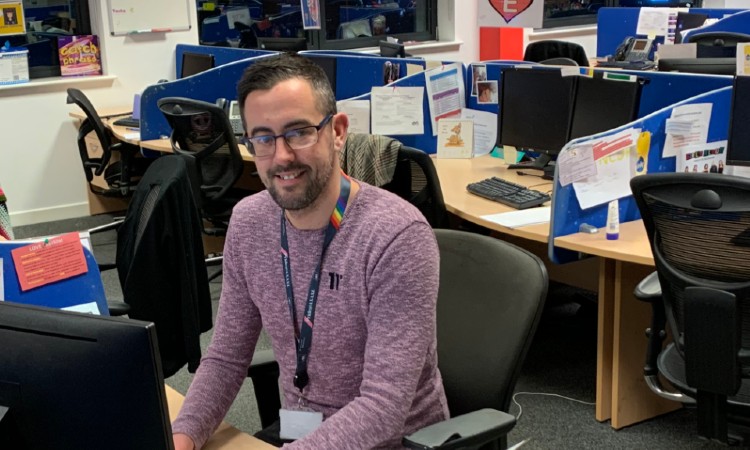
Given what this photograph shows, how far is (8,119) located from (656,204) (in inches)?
175

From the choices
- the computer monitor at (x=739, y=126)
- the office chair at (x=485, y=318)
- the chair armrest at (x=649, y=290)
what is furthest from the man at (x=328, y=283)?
the computer monitor at (x=739, y=126)

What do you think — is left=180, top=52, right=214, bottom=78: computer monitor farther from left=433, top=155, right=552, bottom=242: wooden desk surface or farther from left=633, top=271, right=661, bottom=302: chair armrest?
left=633, top=271, right=661, bottom=302: chair armrest

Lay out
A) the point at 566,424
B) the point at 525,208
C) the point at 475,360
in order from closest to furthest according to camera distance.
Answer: the point at 475,360, the point at 566,424, the point at 525,208

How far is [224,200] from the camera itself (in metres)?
4.39

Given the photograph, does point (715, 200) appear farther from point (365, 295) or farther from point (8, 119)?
point (8, 119)

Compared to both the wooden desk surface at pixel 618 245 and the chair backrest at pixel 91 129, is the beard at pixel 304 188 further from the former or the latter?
the chair backrest at pixel 91 129

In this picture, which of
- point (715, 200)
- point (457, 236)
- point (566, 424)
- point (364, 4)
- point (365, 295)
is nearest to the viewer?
point (365, 295)

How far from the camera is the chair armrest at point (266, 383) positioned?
1.84 meters

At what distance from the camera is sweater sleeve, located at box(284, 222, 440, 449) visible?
1.43 metres

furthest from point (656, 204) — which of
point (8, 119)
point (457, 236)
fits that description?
point (8, 119)

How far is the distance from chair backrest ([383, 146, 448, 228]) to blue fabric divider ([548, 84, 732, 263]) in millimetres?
510

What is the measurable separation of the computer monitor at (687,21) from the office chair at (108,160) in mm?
3752

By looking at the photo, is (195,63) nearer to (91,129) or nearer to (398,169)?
(91,129)

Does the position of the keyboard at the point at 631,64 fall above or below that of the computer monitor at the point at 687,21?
below
